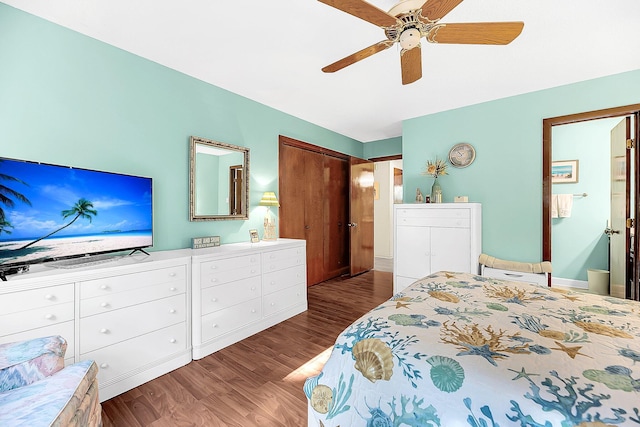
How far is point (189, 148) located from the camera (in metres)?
2.61

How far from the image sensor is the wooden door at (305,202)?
12.4ft

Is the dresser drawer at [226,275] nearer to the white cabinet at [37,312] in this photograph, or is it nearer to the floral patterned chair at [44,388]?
the white cabinet at [37,312]

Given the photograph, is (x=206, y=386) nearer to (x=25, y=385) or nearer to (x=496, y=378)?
(x=25, y=385)

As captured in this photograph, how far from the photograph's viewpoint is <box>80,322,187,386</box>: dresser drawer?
1.71 metres

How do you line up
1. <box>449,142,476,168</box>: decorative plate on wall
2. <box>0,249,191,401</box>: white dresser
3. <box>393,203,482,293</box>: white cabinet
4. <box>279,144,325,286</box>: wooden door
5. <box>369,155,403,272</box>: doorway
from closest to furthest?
1. <box>0,249,191,401</box>: white dresser
2. <box>393,203,482,293</box>: white cabinet
3. <box>449,142,476,168</box>: decorative plate on wall
4. <box>279,144,325,286</box>: wooden door
5. <box>369,155,403,272</box>: doorway

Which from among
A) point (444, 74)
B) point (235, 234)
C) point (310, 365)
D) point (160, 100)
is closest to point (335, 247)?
point (235, 234)

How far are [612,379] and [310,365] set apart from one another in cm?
177

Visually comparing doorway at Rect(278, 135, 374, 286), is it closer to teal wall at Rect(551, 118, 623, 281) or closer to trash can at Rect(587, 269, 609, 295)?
teal wall at Rect(551, 118, 623, 281)

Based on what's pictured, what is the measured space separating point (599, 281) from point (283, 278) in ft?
13.8

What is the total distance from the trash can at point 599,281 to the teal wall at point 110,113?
4678mm

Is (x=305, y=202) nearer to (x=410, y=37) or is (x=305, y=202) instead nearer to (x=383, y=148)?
(x=383, y=148)

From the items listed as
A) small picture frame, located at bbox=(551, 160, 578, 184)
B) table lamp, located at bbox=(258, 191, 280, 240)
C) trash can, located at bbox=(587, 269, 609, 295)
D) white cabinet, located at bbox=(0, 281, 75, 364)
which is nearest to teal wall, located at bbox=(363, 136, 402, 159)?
small picture frame, located at bbox=(551, 160, 578, 184)

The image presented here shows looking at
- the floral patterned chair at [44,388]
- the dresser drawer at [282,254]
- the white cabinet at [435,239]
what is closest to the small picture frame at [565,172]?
the white cabinet at [435,239]

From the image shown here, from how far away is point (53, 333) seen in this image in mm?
1513
